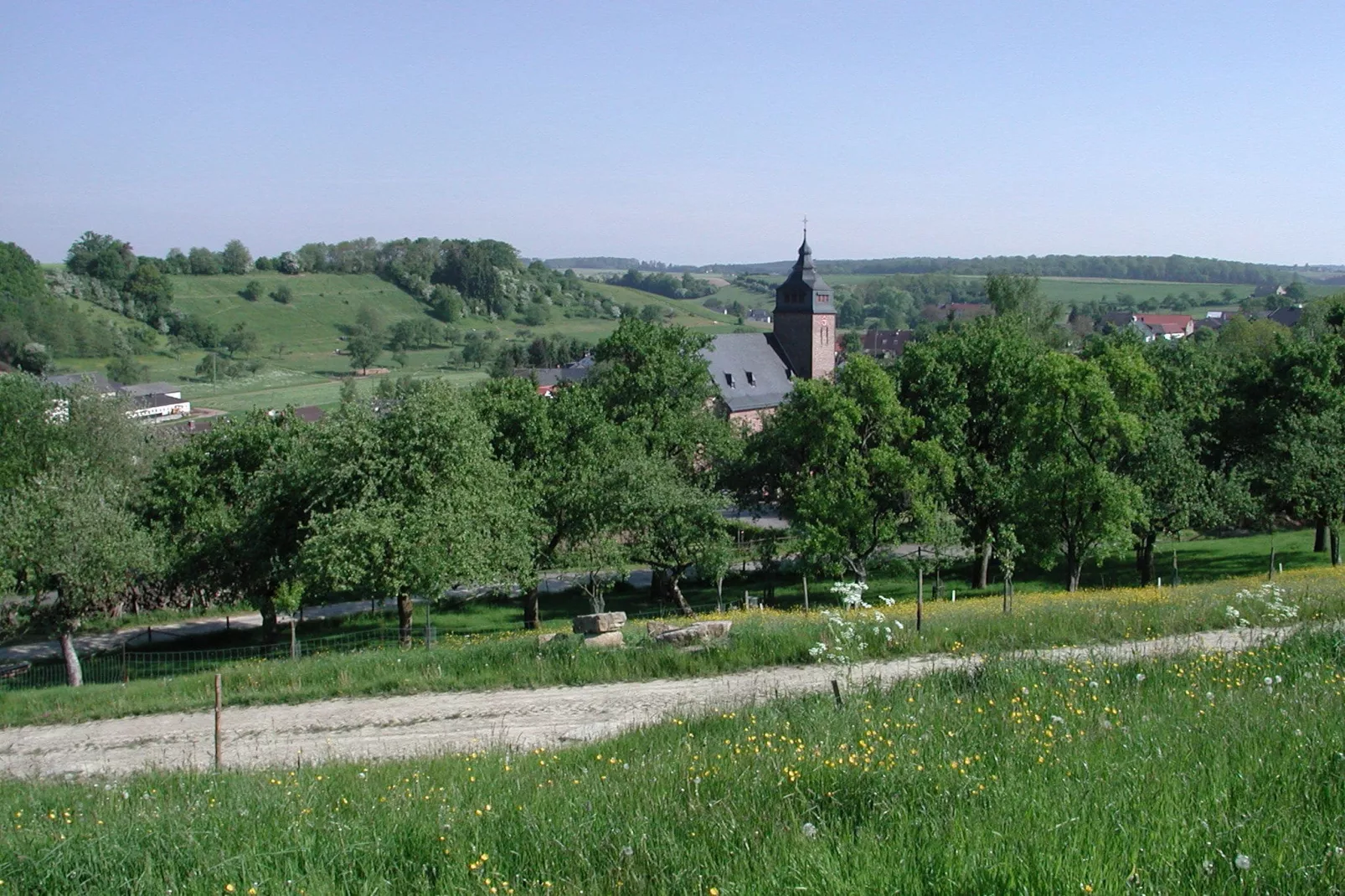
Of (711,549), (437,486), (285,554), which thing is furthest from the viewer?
(711,549)

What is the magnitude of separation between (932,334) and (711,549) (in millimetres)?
15018

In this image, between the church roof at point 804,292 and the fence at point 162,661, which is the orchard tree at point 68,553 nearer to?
the fence at point 162,661

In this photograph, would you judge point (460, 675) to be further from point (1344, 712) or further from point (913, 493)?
point (913, 493)

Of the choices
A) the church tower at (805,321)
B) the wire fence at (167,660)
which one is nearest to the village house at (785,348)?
the church tower at (805,321)

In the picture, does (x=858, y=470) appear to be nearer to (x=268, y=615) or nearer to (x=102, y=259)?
(x=268, y=615)

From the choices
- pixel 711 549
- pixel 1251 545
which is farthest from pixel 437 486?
pixel 1251 545

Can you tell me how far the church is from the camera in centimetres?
7387

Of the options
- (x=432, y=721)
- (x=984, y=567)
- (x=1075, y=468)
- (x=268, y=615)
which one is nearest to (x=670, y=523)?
(x=984, y=567)

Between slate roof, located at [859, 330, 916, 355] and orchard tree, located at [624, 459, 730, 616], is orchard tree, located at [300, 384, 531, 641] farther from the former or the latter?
slate roof, located at [859, 330, 916, 355]

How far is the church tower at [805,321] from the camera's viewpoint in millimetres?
77438

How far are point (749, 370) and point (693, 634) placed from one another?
5815 centimetres

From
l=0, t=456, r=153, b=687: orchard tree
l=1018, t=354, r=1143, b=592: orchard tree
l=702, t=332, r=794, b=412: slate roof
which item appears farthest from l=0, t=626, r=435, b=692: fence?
l=702, t=332, r=794, b=412: slate roof

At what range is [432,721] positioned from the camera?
49.4 ft

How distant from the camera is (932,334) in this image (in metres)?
40.5
